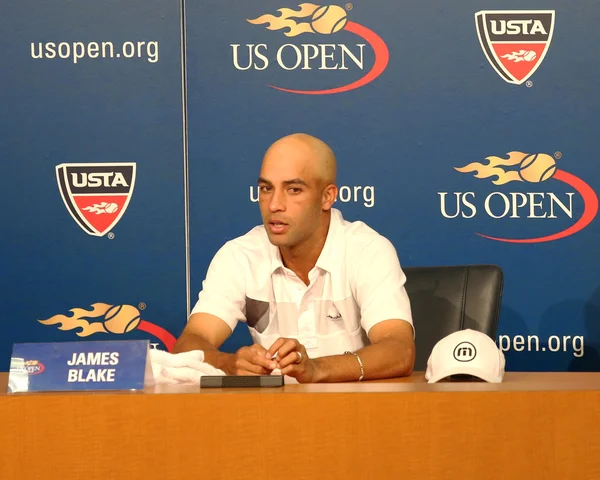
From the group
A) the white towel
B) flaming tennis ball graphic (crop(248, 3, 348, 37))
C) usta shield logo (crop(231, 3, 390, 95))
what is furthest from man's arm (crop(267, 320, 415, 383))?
flaming tennis ball graphic (crop(248, 3, 348, 37))

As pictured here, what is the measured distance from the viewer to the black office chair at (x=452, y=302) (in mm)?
2785

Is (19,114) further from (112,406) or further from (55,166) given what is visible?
(112,406)

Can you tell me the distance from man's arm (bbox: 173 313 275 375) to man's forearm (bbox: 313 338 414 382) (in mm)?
137

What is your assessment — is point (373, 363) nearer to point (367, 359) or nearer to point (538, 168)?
point (367, 359)

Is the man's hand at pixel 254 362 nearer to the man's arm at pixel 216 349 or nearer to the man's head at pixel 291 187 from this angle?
the man's arm at pixel 216 349

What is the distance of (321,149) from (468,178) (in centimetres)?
113

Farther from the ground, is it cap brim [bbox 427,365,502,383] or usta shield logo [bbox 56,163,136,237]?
usta shield logo [bbox 56,163,136,237]

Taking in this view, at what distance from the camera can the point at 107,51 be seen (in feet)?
12.4

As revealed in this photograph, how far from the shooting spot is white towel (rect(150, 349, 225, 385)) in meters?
1.76

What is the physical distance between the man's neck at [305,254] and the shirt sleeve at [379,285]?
0.48 feet

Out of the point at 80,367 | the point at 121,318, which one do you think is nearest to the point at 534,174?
the point at 121,318

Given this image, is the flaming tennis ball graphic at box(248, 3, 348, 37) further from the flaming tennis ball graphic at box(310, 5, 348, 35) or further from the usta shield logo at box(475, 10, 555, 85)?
the usta shield logo at box(475, 10, 555, 85)

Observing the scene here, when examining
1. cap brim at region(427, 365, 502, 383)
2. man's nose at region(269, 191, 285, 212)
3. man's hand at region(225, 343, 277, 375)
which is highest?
man's nose at region(269, 191, 285, 212)

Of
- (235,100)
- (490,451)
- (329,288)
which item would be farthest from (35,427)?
(235,100)
